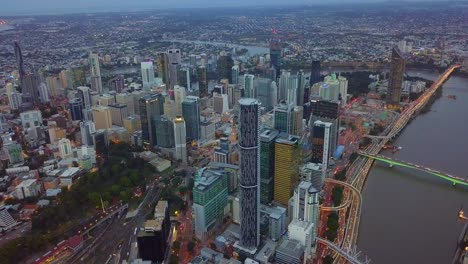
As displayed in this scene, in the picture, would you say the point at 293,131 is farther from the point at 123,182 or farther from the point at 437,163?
the point at 123,182

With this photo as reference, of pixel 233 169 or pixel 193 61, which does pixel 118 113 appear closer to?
pixel 233 169

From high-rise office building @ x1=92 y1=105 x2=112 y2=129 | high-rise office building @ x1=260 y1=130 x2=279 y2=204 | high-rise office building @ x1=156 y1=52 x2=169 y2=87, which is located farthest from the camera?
high-rise office building @ x1=156 y1=52 x2=169 y2=87

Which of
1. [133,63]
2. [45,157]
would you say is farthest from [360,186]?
[133,63]

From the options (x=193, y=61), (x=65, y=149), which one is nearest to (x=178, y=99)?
(x=65, y=149)

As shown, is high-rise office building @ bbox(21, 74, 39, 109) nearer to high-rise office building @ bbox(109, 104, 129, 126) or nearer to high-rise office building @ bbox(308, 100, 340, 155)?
high-rise office building @ bbox(109, 104, 129, 126)

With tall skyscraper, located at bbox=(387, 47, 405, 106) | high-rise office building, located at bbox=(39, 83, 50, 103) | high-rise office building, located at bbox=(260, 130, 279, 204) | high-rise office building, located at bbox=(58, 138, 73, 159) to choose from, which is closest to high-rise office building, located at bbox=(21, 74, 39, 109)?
high-rise office building, located at bbox=(39, 83, 50, 103)

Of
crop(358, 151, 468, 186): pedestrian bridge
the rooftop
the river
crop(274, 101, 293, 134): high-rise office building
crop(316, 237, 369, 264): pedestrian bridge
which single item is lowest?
the river
